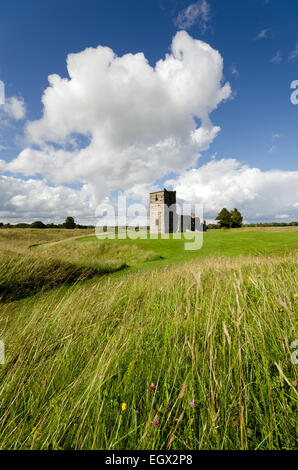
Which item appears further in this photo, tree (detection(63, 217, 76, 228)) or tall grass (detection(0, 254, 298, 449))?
tree (detection(63, 217, 76, 228))

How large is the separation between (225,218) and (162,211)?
38171 millimetres

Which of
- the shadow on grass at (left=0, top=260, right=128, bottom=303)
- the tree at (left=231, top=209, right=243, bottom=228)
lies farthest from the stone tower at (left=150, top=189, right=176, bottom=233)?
the shadow on grass at (left=0, top=260, right=128, bottom=303)

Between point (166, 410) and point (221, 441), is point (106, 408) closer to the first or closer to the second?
point (166, 410)

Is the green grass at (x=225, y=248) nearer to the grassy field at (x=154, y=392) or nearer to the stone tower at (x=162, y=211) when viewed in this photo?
the grassy field at (x=154, y=392)

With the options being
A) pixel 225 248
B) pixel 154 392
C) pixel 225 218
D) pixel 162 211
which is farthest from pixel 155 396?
pixel 225 218

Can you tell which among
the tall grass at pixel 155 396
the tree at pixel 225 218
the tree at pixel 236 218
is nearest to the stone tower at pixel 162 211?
the tree at pixel 225 218

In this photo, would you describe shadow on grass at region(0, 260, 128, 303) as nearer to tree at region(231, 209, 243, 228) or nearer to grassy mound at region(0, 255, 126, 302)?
grassy mound at region(0, 255, 126, 302)

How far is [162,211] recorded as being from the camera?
4703 cm

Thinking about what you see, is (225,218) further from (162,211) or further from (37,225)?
(37,225)

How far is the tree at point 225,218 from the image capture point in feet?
241

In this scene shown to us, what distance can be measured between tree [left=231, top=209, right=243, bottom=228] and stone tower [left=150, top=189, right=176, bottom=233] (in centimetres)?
3650

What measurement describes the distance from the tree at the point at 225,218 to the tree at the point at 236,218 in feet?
4.62

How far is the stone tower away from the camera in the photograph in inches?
1857
